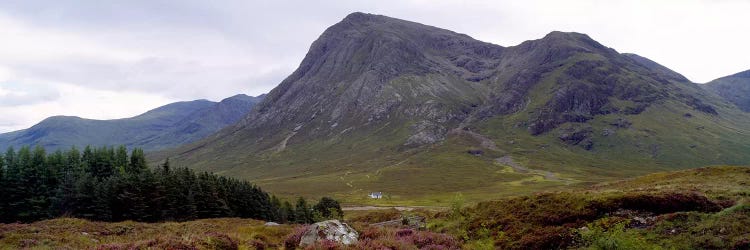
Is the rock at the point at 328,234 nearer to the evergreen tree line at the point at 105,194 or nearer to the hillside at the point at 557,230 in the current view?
the hillside at the point at 557,230

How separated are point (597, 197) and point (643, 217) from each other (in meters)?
3.00

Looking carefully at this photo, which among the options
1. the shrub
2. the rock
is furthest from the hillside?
the rock

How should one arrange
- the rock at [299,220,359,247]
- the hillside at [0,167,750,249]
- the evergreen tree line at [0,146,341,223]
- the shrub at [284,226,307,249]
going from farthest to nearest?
the evergreen tree line at [0,146,341,223] → the shrub at [284,226,307,249] → the rock at [299,220,359,247] → the hillside at [0,167,750,249]

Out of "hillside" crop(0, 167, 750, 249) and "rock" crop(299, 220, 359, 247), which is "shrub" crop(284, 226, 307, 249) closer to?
"hillside" crop(0, 167, 750, 249)

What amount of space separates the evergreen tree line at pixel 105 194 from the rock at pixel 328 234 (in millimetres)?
43278

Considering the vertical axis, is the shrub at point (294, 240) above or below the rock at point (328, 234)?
below

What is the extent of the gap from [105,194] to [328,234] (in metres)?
55.0

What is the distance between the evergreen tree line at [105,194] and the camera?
205 feet

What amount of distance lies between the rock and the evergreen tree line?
4328cm

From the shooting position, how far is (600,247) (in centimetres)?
1792

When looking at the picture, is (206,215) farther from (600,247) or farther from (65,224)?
(600,247)

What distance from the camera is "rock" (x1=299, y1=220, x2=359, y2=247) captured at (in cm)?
2062

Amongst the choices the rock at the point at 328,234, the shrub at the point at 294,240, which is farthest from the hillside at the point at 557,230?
the rock at the point at 328,234

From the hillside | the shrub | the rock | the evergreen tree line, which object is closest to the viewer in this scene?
the hillside
